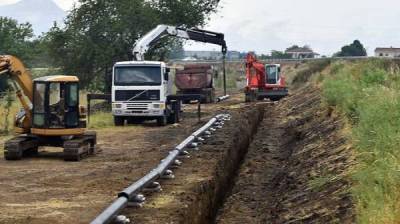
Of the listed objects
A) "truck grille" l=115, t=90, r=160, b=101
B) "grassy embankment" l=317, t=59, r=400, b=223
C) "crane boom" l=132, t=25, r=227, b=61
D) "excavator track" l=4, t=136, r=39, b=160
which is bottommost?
"excavator track" l=4, t=136, r=39, b=160

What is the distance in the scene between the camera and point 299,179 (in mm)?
13172

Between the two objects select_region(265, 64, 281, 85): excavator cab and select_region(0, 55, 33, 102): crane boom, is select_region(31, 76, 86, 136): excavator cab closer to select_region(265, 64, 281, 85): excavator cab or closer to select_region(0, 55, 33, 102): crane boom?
select_region(0, 55, 33, 102): crane boom

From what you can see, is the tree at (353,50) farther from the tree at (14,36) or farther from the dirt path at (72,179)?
the dirt path at (72,179)

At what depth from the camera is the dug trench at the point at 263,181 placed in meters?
9.94

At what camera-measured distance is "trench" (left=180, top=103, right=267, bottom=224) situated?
37.0ft

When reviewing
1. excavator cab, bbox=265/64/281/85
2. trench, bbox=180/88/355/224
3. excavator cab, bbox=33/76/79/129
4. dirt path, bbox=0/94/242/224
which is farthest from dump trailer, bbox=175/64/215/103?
excavator cab, bbox=33/76/79/129

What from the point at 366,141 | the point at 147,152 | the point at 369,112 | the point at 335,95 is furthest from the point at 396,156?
the point at 335,95

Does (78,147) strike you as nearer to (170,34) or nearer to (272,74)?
(170,34)

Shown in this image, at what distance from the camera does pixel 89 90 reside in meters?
40.4

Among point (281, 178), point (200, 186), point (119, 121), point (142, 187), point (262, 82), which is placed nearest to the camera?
point (142, 187)

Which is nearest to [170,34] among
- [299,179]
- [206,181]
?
[299,179]

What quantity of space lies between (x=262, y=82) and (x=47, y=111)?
25093 mm

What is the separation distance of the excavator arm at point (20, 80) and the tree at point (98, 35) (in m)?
20.6

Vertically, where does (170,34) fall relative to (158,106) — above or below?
above
